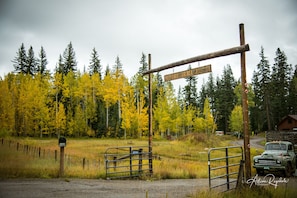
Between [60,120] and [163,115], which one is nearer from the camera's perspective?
[60,120]

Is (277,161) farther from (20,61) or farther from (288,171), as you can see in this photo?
(20,61)

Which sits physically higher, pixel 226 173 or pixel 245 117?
pixel 245 117

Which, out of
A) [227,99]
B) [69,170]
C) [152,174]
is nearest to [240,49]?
[152,174]

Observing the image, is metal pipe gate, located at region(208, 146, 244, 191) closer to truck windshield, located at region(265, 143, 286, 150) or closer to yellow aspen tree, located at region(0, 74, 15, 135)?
truck windshield, located at region(265, 143, 286, 150)

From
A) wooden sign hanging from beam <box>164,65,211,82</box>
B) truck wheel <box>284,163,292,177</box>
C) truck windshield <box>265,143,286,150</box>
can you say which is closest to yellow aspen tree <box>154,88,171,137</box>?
truck windshield <box>265,143,286,150</box>

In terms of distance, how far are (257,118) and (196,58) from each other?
218 feet

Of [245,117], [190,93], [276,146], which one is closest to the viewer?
[245,117]

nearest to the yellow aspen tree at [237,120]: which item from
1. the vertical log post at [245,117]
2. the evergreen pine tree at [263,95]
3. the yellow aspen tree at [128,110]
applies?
the evergreen pine tree at [263,95]

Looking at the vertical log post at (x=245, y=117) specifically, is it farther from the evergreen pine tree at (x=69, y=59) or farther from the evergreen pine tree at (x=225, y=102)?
the evergreen pine tree at (x=225, y=102)

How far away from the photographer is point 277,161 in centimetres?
1420

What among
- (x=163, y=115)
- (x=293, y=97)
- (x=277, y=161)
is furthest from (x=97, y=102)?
(x=293, y=97)

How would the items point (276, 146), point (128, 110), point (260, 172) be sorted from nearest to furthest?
point (260, 172) < point (276, 146) < point (128, 110)

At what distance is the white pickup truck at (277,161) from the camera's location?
1418cm

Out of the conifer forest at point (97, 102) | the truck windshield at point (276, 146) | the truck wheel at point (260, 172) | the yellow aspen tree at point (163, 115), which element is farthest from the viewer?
the yellow aspen tree at point (163, 115)
